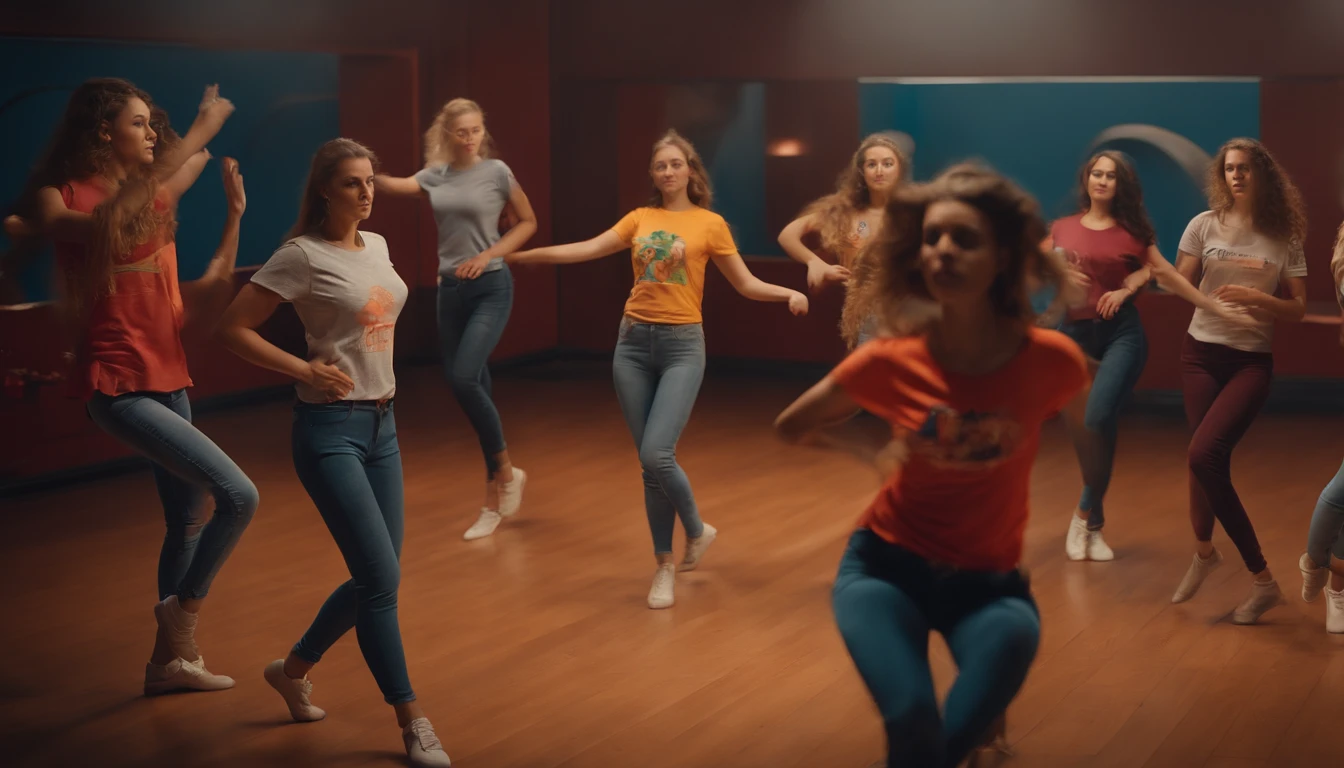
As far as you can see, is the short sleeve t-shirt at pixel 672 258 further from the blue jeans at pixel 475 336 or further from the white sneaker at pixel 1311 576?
the white sneaker at pixel 1311 576

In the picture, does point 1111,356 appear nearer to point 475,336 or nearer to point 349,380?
point 475,336

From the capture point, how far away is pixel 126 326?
4.27m

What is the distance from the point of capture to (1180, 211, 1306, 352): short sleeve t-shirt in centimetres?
515

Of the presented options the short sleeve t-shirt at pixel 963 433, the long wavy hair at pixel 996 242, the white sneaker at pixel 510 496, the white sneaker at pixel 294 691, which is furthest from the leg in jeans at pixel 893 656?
the white sneaker at pixel 510 496

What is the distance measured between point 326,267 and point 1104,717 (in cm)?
252

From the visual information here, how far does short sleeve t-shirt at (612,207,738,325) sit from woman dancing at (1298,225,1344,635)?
2.14 metres

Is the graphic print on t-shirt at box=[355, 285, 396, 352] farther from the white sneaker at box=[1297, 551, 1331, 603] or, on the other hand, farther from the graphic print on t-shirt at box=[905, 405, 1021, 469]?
the white sneaker at box=[1297, 551, 1331, 603]

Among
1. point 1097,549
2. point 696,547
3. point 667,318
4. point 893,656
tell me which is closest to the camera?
point 893,656

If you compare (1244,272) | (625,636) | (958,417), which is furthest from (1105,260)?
(958,417)

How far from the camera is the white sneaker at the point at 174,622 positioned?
14.6 feet

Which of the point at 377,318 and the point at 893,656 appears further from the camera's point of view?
the point at 377,318

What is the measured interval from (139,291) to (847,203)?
279 cm

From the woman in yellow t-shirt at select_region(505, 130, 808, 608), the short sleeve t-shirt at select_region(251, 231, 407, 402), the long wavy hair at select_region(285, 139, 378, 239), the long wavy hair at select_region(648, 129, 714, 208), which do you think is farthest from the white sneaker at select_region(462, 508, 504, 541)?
the long wavy hair at select_region(285, 139, 378, 239)

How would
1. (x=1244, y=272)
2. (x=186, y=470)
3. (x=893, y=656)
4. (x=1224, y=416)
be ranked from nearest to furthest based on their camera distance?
(x=893, y=656) → (x=186, y=470) → (x=1224, y=416) → (x=1244, y=272)
